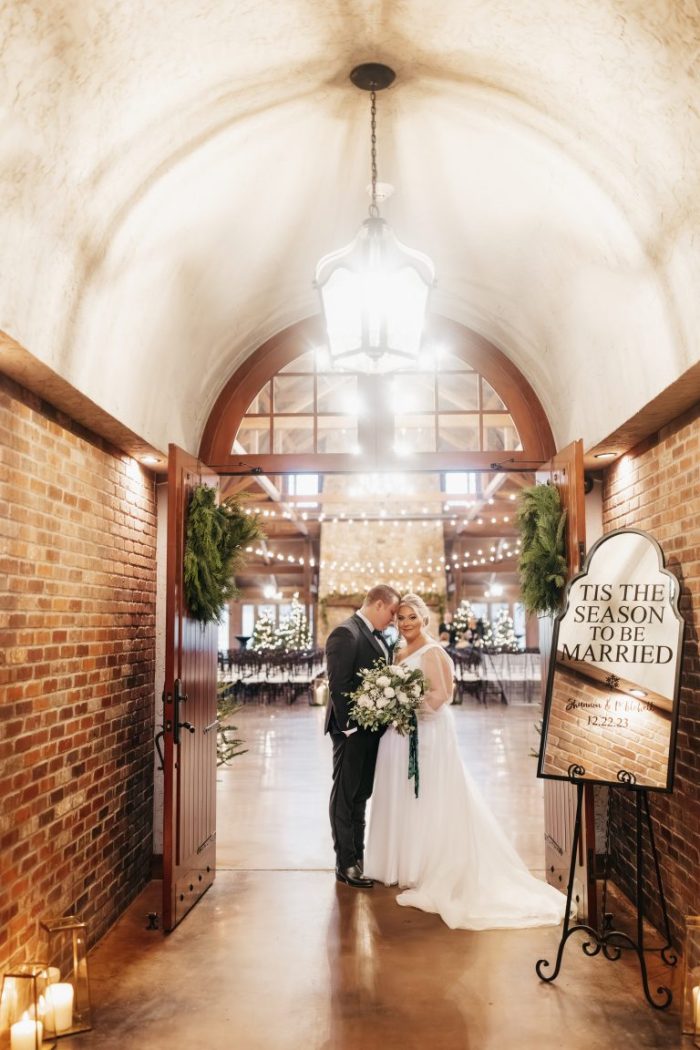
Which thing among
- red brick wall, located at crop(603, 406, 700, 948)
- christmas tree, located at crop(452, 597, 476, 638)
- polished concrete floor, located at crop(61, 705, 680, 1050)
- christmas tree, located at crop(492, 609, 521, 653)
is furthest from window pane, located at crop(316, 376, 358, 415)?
christmas tree, located at crop(452, 597, 476, 638)

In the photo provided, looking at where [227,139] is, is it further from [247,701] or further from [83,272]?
[247,701]

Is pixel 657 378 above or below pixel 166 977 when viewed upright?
above

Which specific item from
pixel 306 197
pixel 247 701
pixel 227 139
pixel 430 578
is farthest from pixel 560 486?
pixel 430 578

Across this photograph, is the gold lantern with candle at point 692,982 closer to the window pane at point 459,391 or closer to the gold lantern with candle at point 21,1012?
the gold lantern with candle at point 21,1012

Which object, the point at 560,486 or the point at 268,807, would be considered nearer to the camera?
the point at 560,486

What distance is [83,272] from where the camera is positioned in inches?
141

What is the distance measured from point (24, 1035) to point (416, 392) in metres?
4.50

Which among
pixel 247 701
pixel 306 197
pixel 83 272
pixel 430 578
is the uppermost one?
pixel 306 197

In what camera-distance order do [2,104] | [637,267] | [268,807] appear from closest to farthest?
[2,104] → [637,267] → [268,807]

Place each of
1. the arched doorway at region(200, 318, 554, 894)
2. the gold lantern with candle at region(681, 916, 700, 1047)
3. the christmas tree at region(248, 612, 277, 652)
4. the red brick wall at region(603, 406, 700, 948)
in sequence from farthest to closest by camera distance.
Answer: the christmas tree at region(248, 612, 277, 652)
the arched doorway at region(200, 318, 554, 894)
the red brick wall at region(603, 406, 700, 948)
the gold lantern with candle at region(681, 916, 700, 1047)

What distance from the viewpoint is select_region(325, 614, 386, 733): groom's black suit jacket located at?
17.5 feet

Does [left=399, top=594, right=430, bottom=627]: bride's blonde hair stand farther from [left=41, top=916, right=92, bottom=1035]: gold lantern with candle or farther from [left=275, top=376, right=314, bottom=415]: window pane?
[left=41, top=916, right=92, bottom=1035]: gold lantern with candle

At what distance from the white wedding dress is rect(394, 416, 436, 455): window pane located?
1528 millimetres

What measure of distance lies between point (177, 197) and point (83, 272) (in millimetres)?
695
